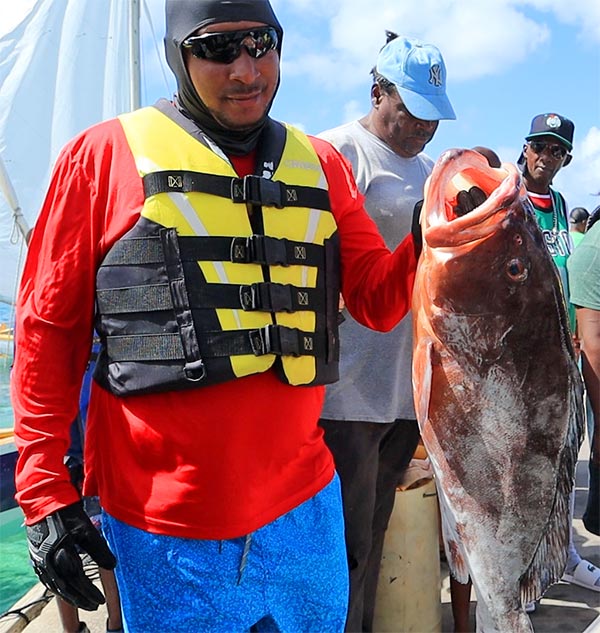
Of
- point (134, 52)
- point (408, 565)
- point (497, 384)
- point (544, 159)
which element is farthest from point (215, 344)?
point (134, 52)

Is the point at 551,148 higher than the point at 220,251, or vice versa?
the point at 551,148

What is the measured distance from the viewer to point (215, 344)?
179 centimetres

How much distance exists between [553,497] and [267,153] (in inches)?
45.2

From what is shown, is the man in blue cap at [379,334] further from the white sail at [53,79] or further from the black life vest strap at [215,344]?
the white sail at [53,79]

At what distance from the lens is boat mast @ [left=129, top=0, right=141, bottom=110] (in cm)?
1402

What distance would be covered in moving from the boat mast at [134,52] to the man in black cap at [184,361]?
1286cm

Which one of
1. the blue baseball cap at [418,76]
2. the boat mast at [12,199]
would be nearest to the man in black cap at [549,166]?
the blue baseball cap at [418,76]

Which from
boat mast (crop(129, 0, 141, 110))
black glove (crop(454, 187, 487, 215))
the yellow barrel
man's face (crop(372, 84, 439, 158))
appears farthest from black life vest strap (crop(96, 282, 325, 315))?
boat mast (crop(129, 0, 141, 110))

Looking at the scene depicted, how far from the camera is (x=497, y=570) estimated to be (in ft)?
5.93

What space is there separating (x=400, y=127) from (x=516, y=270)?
158cm

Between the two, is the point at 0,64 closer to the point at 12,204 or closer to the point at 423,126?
the point at 12,204

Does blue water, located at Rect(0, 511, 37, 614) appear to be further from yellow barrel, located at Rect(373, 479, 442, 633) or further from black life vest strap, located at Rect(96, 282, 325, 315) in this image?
black life vest strap, located at Rect(96, 282, 325, 315)

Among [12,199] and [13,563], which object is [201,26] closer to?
[13,563]

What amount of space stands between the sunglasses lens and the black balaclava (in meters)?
2.94
